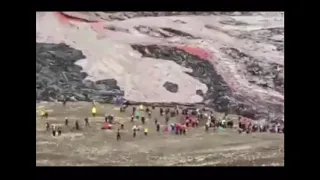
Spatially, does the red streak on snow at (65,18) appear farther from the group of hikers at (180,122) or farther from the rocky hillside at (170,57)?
the group of hikers at (180,122)

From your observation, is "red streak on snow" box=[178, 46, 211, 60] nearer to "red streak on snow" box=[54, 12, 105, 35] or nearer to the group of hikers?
the group of hikers

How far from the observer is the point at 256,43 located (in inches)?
92.5

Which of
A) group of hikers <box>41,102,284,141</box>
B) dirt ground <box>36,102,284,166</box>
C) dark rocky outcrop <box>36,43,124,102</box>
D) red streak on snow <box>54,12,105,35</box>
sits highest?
red streak on snow <box>54,12,105,35</box>

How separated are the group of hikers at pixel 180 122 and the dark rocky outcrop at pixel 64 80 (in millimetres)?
68

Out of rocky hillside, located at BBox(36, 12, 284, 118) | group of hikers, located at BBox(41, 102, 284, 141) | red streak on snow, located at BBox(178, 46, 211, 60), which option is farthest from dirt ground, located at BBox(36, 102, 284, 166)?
red streak on snow, located at BBox(178, 46, 211, 60)

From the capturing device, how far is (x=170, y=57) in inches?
92.7

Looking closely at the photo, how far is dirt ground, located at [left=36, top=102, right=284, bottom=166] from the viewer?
91.3 inches

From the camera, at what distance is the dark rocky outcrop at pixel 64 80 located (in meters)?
2.33

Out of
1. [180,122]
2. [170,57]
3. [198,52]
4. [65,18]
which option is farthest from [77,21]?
[180,122]

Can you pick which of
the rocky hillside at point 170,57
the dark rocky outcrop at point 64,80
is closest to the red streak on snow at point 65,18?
the rocky hillside at point 170,57
